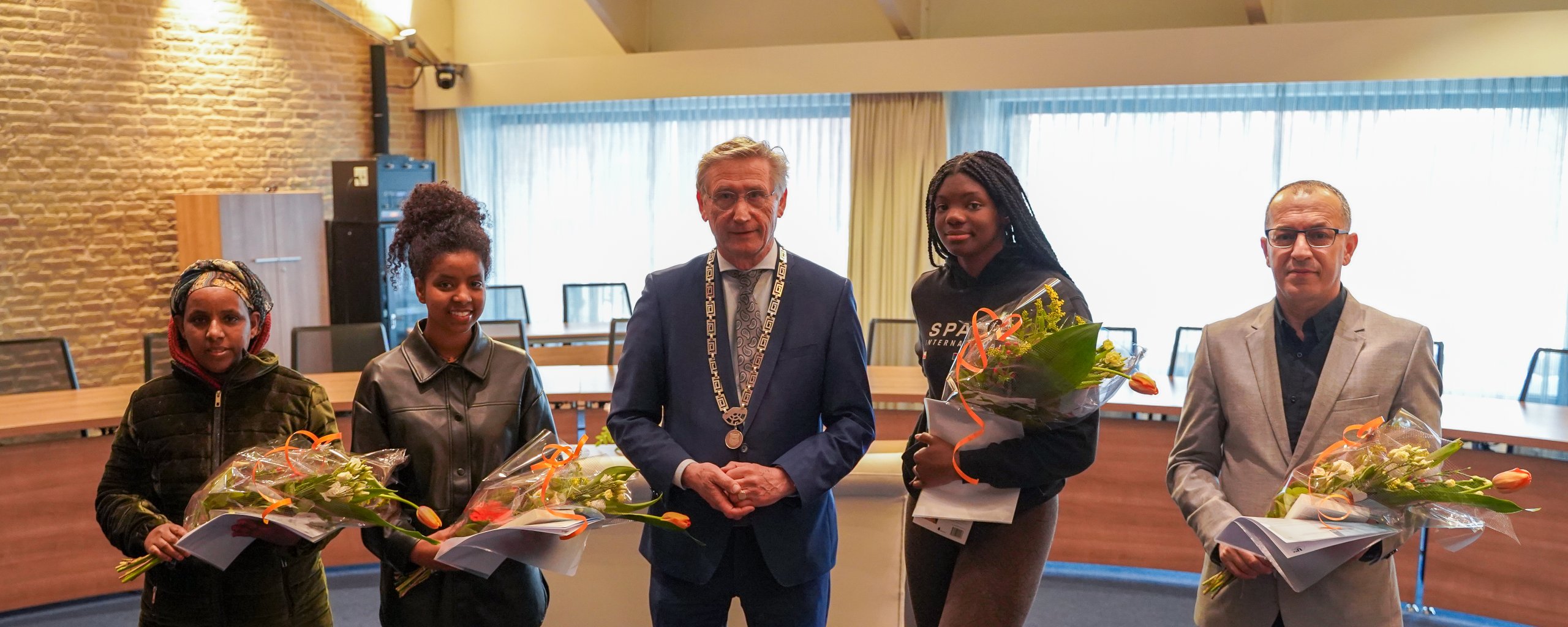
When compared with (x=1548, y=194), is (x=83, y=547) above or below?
below

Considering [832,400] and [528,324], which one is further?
[528,324]

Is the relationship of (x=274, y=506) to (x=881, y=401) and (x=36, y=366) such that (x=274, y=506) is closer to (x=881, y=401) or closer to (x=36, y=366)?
(x=881, y=401)

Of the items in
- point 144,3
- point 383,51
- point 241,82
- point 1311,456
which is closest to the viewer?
point 1311,456

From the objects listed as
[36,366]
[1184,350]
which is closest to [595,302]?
[36,366]

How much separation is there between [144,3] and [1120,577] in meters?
7.26

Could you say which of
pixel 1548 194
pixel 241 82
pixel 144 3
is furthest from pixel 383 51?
pixel 1548 194

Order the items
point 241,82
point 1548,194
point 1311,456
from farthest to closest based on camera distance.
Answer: point 241,82 → point 1548,194 → point 1311,456

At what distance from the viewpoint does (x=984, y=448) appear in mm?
2084

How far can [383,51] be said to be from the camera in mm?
8828

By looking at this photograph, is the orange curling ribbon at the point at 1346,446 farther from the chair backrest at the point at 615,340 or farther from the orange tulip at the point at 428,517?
the chair backrest at the point at 615,340

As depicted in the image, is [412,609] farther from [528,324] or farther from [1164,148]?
[1164,148]

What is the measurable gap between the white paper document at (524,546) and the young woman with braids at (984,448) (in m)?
0.71

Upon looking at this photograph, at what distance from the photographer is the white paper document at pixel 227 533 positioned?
1.92m

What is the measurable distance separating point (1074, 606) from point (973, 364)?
2.87 m
